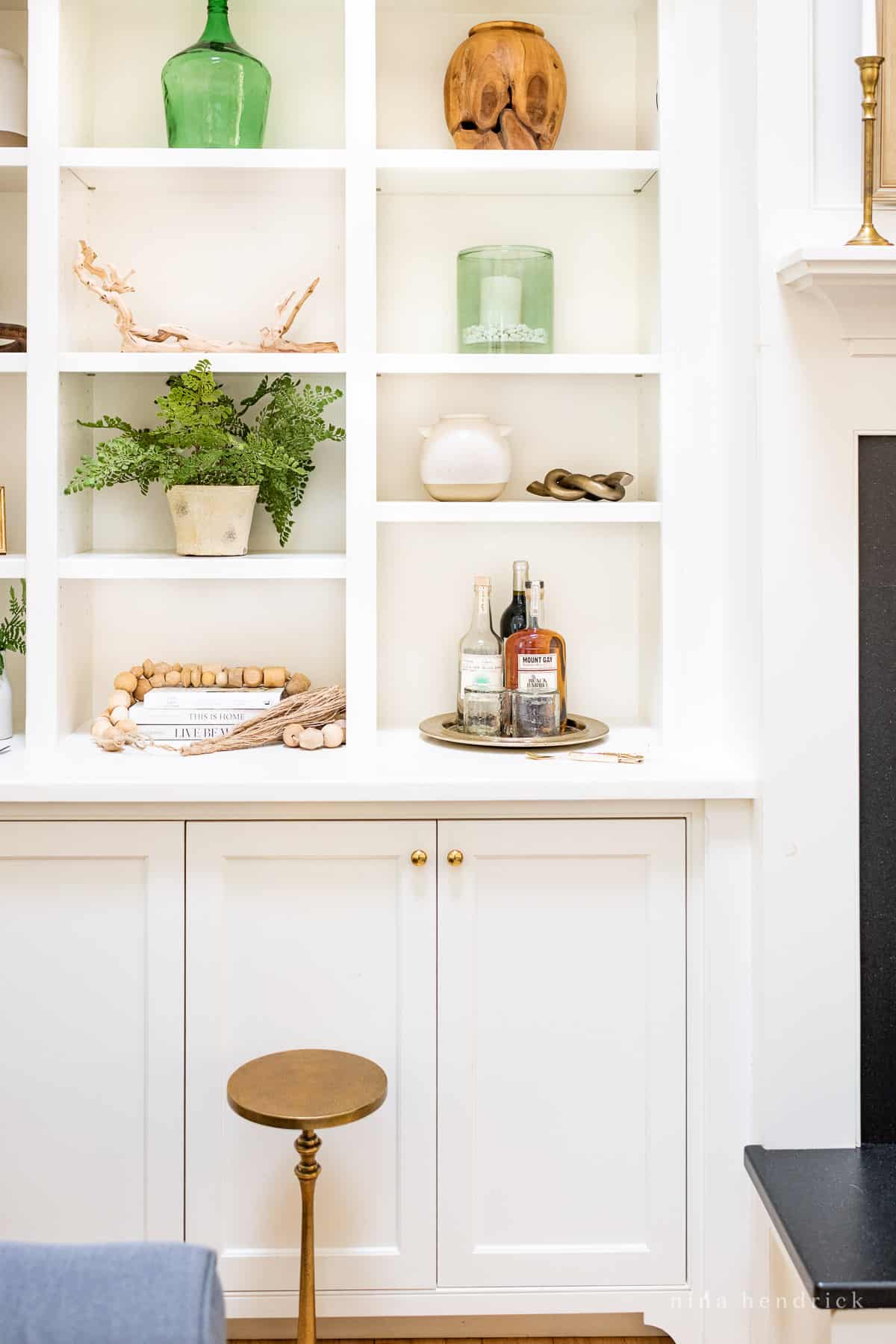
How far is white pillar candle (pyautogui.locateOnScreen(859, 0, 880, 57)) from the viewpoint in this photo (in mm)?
1896

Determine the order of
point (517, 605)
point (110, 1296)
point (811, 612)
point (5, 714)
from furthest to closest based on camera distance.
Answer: point (517, 605) → point (5, 714) → point (811, 612) → point (110, 1296)

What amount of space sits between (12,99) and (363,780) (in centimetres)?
143

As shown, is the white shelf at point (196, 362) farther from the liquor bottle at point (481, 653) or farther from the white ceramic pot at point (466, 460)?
the liquor bottle at point (481, 653)

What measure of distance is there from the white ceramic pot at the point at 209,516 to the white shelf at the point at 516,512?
0.88ft

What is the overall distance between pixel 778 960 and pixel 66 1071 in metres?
1.17

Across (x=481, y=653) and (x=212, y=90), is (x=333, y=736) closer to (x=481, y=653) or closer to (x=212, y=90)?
(x=481, y=653)

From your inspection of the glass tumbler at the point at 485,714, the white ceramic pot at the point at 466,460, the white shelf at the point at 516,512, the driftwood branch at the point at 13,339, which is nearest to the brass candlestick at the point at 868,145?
the white shelf at the point at 516,512

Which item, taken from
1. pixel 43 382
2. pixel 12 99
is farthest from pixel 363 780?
pixel 12 99

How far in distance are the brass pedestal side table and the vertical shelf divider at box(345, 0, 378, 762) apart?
0.54 m

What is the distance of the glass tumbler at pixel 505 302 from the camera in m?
2.42

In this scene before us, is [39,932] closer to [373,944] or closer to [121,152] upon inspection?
[373,944]

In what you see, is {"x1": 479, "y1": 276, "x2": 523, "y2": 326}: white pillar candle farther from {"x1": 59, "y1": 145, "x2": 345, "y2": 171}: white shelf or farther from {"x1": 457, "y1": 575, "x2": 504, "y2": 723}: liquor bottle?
{"x1": 457, "y1": 575, "x2": 504, "y2": 723}: liquor bottle

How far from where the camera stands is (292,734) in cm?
238

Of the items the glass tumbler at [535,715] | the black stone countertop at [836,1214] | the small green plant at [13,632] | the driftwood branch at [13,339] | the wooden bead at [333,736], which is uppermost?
the driftwood branch at [13,339]
